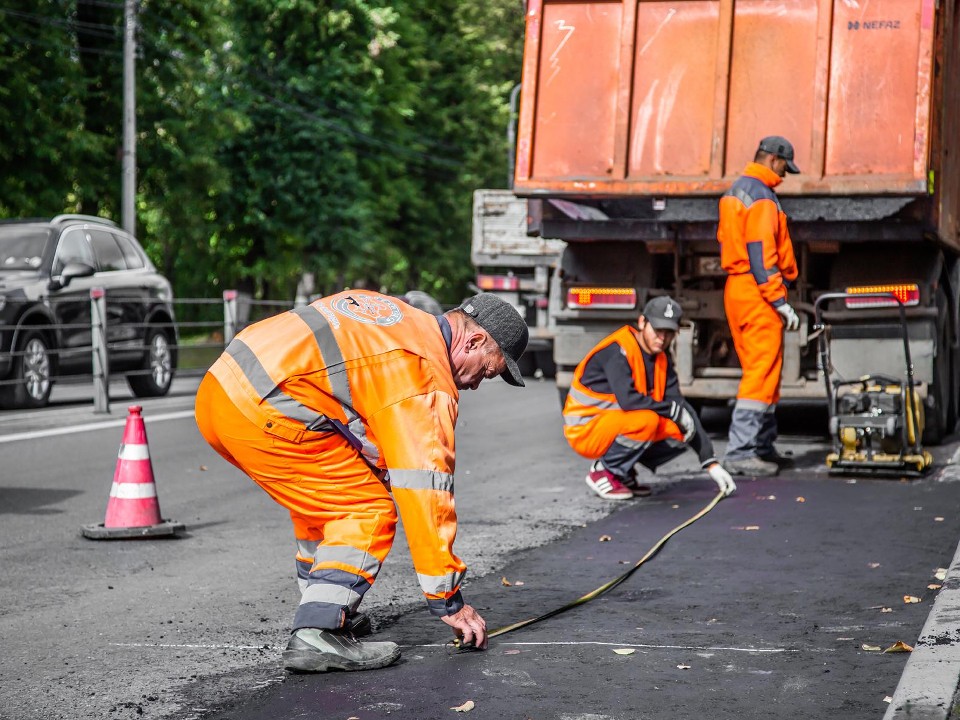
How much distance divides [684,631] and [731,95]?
5.60 meters

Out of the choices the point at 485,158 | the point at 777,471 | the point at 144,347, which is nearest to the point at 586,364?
Result: the point at 777,471

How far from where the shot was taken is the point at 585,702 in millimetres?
4191

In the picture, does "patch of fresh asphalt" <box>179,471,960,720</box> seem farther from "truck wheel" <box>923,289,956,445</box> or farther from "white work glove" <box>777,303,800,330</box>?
"truck wheel" <box>923,289,956,445</box>

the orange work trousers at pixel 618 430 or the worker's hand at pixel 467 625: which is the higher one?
the orange work trousers at pixel 618 430

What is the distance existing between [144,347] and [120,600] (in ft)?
34.2

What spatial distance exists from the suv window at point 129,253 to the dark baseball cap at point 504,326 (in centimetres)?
1249

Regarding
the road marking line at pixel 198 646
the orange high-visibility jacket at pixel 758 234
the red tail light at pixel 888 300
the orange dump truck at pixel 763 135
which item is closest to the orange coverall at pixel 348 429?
the road marking line at pixel 198 646

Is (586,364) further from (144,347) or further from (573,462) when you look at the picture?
(144,347)

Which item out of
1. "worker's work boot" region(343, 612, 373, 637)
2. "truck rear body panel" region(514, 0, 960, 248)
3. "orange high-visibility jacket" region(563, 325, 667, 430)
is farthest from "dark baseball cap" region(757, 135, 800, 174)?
"worker's work boot" region(343, 612, 373, 637)

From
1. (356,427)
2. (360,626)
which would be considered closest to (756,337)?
(360,626)

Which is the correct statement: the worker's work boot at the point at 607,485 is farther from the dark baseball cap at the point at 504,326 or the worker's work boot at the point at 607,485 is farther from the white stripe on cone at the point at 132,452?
the dark baseball cap at the point at 504,326

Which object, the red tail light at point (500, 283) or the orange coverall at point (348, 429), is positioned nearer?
the orange coverall at point (348, 429)

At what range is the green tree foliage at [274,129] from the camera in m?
24.2

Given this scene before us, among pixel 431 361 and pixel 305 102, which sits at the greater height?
pixel 305 102
